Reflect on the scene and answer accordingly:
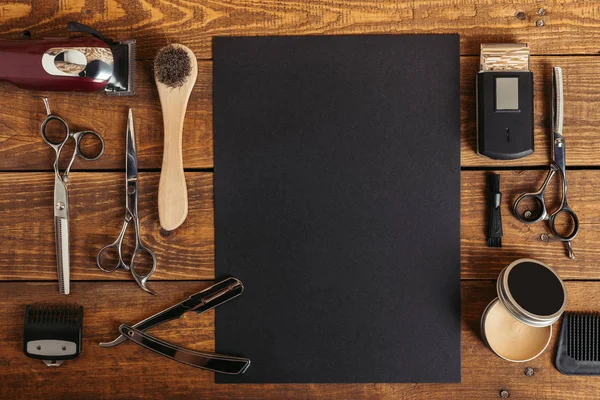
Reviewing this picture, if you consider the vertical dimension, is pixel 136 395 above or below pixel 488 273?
below

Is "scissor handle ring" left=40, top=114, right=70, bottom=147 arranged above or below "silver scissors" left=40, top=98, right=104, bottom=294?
above

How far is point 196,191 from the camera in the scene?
86 centimetres

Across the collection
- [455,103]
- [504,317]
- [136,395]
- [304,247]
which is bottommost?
[136,395]

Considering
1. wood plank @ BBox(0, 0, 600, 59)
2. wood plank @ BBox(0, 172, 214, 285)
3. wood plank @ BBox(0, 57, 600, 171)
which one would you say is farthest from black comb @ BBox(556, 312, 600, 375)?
wood plank @ BBox(0, 172, 214, 285)

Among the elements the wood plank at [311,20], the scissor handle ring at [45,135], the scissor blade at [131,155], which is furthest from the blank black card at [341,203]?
the scissor handle ring at [45,135]

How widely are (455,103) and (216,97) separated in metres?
0.37

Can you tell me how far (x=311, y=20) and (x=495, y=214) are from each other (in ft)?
1.34

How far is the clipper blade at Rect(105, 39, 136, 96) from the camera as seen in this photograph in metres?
0.81

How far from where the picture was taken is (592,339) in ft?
2.76

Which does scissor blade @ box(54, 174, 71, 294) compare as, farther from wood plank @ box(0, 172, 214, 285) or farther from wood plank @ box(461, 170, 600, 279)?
wood plank @ box(461, 170, 600, 279)

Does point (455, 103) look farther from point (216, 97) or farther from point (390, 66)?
point (216, 97)

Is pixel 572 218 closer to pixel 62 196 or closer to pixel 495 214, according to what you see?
pixel 495 214

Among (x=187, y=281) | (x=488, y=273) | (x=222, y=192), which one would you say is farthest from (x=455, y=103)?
(x=187, y=281)

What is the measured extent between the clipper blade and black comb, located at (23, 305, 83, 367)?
14.0 inches
